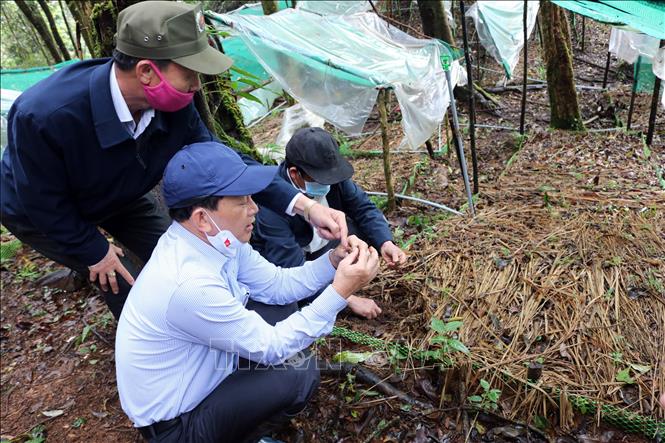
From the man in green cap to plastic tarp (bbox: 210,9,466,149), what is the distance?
5.56 feet

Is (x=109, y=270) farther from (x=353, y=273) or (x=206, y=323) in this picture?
(x=353, y=273)

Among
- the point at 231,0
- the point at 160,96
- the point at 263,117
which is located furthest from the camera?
the point at 231,0

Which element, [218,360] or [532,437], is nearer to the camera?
[218,360]

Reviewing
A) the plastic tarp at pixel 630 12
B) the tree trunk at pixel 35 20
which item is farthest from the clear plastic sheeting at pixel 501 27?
the tree trunk at pixel 35 20

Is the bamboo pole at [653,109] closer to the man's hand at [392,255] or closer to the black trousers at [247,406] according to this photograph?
the man's hand at [392,255]

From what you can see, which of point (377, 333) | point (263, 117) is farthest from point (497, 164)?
point (263, 117)

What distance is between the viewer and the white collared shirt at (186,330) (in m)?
1.53

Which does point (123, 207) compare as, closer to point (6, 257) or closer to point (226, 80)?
point (226, 80)

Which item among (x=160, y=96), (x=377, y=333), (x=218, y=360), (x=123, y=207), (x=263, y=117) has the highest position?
(x=160, y=96)

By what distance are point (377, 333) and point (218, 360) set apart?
1.12m

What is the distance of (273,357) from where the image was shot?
1.66 m

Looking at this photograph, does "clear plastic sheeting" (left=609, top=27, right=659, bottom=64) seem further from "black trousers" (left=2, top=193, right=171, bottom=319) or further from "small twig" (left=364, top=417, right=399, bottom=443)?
"black trousers" (left=2, top=193, right=171, bottom=319)

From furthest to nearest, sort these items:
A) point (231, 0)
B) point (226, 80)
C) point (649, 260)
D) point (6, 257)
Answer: point (231, 0)
point (6, 257)
point (226, 80)
point (649, 260)

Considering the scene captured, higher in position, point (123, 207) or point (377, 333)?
point (123, 207)
